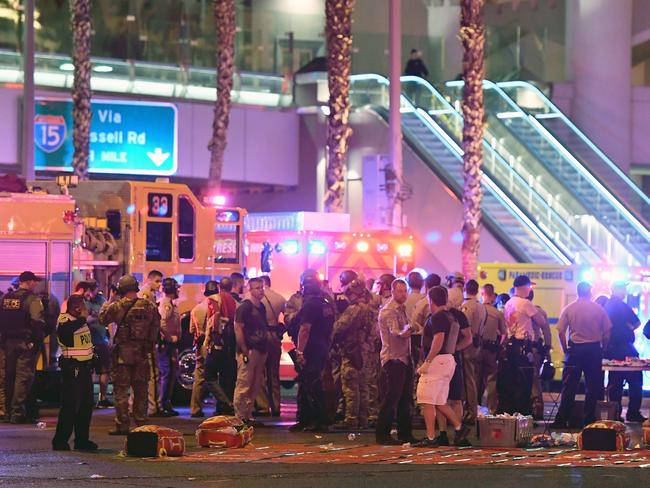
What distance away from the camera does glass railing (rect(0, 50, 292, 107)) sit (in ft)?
133

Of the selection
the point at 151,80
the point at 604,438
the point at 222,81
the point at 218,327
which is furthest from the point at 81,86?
the point at 604,438

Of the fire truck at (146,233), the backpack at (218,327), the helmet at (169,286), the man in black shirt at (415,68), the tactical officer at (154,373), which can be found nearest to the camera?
the backpack at (218,327)

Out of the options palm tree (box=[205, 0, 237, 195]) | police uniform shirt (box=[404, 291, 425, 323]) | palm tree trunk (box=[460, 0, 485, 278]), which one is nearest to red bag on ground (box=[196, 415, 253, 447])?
police uniform shirt (box=[404, 291, 425, 323])

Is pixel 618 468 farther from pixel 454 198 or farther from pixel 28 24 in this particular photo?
pixel 454 198

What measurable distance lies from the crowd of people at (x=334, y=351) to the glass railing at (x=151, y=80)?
19.6m

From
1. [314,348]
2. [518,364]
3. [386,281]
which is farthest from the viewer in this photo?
[518,364]

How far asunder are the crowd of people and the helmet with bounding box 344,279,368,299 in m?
0.02

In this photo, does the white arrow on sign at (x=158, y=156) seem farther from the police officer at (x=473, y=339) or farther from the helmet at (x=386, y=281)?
the police officer at (x=473, y=339)

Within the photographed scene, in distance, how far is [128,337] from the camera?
58.8ft

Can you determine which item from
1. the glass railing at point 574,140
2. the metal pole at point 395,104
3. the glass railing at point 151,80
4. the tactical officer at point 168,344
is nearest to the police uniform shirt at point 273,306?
the tactical officer at point 168,344

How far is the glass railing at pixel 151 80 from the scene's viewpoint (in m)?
40.6

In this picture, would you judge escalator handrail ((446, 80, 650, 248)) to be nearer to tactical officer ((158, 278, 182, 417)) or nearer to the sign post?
the sign post

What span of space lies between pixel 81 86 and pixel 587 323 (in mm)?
19756

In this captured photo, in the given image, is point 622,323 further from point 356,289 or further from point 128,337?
point 128,337
